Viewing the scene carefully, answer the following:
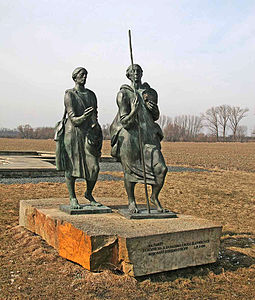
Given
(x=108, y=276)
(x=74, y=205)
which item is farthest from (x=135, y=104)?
(x=108, y=276)

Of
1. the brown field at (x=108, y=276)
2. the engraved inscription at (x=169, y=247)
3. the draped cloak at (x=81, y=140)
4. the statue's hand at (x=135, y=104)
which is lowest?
the brown field at (x=108, y=276)

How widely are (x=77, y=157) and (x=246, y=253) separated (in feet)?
9.63

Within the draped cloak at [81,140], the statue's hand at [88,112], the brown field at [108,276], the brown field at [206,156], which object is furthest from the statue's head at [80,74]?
the brown field at [206,156]

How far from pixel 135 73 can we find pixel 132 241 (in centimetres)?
246

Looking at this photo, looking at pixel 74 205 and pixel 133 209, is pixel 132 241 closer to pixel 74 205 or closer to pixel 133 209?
pixel 133 209

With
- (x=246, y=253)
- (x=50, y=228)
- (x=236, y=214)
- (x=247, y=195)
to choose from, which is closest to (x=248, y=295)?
(x=246, y=253)

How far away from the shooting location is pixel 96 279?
167 inches

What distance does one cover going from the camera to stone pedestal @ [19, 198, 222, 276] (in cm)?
434

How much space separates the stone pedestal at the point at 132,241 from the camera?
434cm

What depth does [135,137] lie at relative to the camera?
539 centimetres

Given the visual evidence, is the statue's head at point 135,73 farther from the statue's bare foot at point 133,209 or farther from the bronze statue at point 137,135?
the statue's bare foot at point 133,209

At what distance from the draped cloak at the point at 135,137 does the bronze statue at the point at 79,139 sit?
33 cm

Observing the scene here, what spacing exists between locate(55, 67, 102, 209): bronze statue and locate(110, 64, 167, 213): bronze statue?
329 mm

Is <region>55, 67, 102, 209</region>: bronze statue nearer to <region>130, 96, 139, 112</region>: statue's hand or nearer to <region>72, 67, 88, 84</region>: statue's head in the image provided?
<region>72, 67, 88, 84</region>: statue's head
